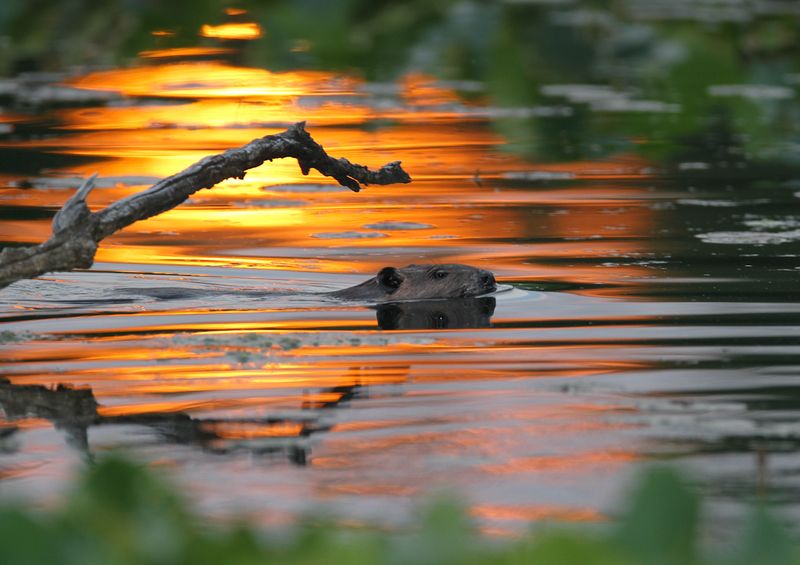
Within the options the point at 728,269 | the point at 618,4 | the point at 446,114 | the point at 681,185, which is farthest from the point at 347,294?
the point at 618,4

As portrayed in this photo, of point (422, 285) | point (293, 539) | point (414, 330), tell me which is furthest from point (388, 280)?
point (293, 539)

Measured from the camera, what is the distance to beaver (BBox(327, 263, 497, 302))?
8.37 metres

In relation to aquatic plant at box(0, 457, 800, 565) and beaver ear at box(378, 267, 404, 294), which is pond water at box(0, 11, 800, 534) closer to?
beaver ear at box(378, 267, 404, 294)

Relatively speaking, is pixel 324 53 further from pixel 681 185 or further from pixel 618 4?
pixel 681 185

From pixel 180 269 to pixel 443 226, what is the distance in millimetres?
2195

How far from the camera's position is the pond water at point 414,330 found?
183 inches

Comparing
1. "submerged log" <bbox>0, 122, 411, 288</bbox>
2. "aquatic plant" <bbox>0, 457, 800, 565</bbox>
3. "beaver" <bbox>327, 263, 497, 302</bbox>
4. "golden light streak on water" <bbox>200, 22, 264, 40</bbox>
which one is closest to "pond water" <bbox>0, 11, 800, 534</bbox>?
"beaver" <bbox>327, 263, 497, 302</bbox>

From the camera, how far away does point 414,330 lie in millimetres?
7426

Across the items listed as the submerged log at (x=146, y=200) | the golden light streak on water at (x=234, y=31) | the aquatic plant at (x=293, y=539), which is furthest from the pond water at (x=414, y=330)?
the golden light streak on water at (x=234, y=31)

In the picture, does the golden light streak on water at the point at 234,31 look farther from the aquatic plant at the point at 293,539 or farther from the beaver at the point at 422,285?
the aquatic plant at the point at 293,539

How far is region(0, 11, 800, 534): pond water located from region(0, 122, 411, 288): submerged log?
439 mm

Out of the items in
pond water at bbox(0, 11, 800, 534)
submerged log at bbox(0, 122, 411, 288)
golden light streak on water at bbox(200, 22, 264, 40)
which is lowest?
pond water at bbox(0, 11, 800, 534)

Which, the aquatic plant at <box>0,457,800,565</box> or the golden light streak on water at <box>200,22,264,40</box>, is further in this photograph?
the golden light streak on water at <box>200,22,264,40</box>

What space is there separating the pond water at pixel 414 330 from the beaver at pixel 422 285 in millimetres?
126
